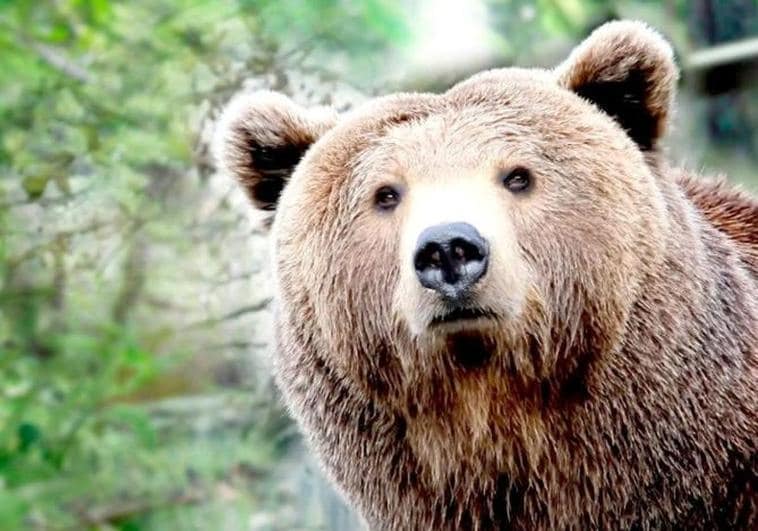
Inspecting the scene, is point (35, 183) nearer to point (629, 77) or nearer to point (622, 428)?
point (629, 77)

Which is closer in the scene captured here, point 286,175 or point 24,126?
point 286,175

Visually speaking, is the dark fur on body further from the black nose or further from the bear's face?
the black nose

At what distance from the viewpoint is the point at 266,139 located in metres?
4.07

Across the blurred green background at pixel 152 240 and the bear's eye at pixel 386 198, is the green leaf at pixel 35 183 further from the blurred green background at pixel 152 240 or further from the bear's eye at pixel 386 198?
the bear's eye at pixel 386 198

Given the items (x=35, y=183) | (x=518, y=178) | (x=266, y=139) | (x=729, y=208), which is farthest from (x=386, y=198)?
(x=35, y=183)

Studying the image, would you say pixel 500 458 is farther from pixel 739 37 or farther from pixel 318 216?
pixel 739 37

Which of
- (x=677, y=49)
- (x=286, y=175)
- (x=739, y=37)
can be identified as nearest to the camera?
(x=286, y=175)

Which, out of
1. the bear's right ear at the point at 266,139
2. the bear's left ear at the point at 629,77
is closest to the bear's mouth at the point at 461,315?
the bear's left ear at the point at 629,77

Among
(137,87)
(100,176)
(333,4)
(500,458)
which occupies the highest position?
(333,4)

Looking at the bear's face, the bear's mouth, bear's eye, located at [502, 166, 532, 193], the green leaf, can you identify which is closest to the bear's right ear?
the bear's face

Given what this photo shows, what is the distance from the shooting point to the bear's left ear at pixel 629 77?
3.75 m

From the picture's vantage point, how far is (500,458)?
370 cm

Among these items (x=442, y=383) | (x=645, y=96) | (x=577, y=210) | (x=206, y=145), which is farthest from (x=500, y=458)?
(x=206, y=145)

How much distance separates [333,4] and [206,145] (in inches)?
34.7
